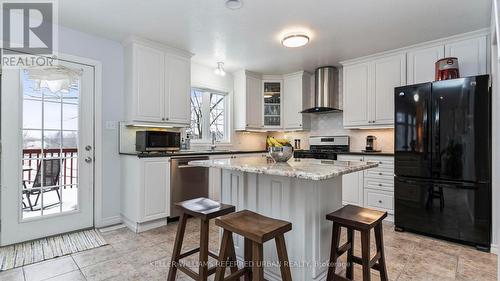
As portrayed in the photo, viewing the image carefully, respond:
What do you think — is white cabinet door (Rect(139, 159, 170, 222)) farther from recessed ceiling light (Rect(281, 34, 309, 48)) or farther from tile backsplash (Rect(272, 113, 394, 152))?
tile backsplash (Rect(272, 113, 394, 152))

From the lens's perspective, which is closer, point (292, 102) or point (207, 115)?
point (207, 115)

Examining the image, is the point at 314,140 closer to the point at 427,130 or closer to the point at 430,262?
the point at 427,130

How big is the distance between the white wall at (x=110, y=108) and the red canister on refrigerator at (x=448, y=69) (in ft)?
12.6

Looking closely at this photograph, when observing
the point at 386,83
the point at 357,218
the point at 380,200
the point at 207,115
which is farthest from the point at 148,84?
the point at 380,200

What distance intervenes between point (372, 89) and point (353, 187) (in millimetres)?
1461

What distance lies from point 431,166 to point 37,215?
4.23m

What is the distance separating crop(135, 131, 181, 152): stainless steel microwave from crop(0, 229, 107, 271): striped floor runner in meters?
1.09

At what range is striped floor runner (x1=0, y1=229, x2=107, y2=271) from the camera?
2.21 m

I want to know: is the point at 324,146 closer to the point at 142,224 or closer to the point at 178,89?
the point at 178,89

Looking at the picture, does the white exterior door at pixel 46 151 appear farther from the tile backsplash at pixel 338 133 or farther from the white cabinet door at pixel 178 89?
the tile backsplash at pixel 338 133

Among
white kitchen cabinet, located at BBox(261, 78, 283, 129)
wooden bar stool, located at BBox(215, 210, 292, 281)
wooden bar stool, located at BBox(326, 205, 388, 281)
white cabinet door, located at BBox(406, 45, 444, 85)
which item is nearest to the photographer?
wooden bar stool, located at BBox(215, 210, 292, 281)

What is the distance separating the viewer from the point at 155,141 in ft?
10.4

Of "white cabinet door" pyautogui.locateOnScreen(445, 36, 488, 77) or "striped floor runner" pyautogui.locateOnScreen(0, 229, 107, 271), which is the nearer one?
"striped floor runner" pyautogui.locateOnScreen(0, 229, 107, 271)

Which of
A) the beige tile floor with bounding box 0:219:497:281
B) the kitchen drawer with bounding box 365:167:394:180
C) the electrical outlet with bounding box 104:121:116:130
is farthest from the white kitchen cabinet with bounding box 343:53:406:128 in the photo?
the electrical outlet with bounding box 104:121:116:130
